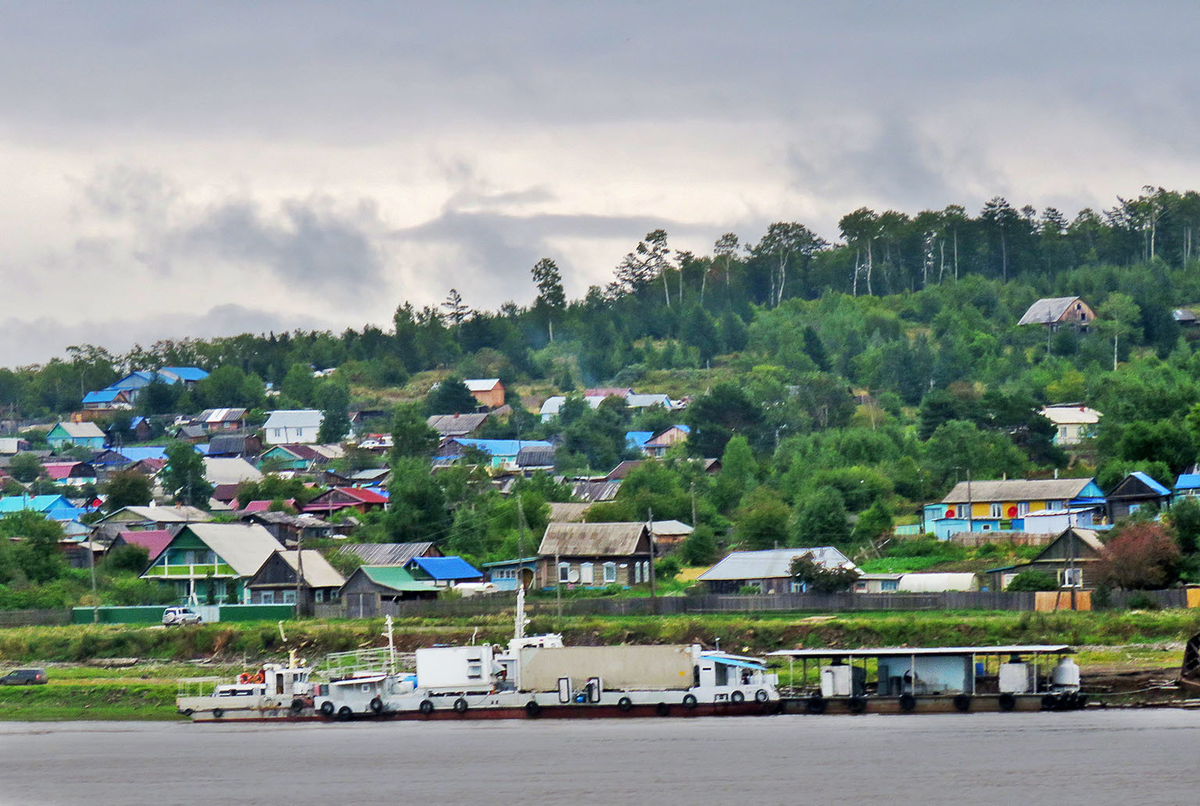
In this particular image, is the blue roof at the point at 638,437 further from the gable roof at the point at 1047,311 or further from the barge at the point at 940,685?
the barge at the point at 940,685

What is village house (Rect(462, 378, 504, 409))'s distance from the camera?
16875 cm

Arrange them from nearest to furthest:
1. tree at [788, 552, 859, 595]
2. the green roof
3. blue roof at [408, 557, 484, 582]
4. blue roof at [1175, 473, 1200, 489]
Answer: tree at [788, 552, 859, 595], the green roof, blue roof at [408, 557, 484, 582], blue roof at [1175, 473, 1200, 489]

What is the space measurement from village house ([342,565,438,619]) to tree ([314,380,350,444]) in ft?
248

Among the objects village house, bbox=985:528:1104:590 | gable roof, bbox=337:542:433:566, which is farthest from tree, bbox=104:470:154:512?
village house, bbox=985:528:1104:590

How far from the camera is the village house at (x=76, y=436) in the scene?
551ft

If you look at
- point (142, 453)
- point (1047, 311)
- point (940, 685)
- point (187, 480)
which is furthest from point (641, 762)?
point (142, 453)

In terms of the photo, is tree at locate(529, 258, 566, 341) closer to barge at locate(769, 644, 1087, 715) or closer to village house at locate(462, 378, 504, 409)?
village house at locate(462, 378, 504, 409)

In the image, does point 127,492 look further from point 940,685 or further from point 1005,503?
point 940,685

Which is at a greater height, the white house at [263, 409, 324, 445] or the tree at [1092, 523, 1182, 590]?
the white house at [263, 409, 324, 445]

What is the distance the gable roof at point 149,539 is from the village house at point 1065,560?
47.8 meters

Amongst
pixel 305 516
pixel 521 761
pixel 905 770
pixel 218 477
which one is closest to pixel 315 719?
pixel 521 761

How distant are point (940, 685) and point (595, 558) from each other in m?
34.8

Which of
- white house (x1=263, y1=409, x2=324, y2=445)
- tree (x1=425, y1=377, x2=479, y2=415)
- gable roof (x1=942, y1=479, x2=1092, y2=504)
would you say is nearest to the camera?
gable roof (x1=942, y1=479, x2=1092, y2=504)

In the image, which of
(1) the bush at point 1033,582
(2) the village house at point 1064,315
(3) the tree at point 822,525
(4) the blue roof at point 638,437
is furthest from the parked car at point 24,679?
(2) the village house at point 1064,315
